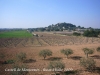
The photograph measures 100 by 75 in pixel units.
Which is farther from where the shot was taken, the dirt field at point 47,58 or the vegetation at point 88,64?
the dirt field at point 47,58

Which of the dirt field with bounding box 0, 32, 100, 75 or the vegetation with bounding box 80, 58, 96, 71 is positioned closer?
the vegetation with bounding box 80, 58, 96, 71

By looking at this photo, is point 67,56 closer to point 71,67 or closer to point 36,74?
point 71,67

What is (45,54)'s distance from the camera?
18.5 meters

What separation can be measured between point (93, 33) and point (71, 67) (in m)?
54.9

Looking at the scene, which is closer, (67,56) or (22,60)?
(22,60)

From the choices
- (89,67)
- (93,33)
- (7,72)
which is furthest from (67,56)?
(93,33)

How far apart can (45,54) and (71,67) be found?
528cm

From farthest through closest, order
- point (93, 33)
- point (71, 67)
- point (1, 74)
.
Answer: point (93, 33)
point (71, 67)
point (1, 74)

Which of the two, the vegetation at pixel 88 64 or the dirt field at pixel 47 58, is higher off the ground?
the vegetation at pixel 88 64

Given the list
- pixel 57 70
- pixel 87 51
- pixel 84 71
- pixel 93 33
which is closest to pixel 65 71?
pixel 57 70

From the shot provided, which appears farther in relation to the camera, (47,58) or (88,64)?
(47,58)

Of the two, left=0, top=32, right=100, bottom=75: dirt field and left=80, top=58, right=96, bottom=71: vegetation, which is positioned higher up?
left=80, top=58, right=96, bottom=71: vegetation

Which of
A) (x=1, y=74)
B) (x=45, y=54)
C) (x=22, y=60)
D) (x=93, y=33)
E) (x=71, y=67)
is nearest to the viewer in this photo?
(x=1, y=74)

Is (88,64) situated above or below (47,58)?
above
